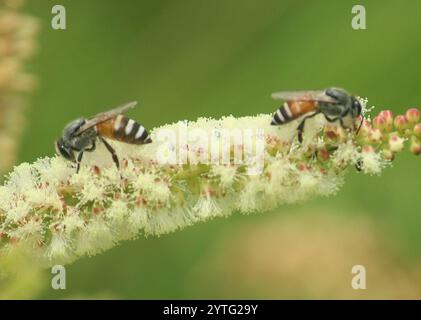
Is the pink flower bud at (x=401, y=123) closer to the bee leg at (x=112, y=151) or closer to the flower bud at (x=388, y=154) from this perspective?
the flower bud at (x=388, y=154)

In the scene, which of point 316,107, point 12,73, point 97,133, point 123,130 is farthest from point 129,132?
point 316,107

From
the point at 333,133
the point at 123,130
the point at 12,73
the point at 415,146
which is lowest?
the point at 415,146

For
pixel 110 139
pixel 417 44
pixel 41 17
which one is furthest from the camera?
pixel 41 17

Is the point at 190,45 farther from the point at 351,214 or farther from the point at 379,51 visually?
the point at 351,214

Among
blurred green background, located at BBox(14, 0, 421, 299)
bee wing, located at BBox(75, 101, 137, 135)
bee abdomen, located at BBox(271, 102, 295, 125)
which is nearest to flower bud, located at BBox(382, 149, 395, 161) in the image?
bee abdomen, located at BBox(271, 102, 295, 125)

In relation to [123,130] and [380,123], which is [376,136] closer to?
[380,123]
